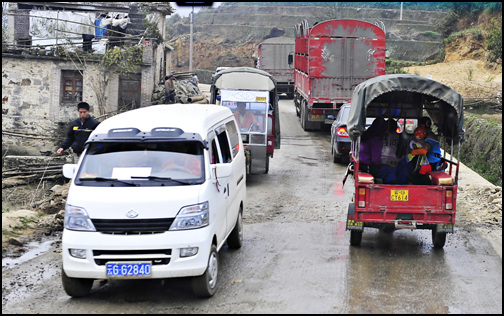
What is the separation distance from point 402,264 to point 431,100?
2870 millimetres

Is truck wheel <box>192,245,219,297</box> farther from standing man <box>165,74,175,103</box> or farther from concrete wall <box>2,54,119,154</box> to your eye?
standing man <box>165,74,175,103</box>

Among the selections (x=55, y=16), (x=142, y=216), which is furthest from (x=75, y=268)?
(x=55, y=16)

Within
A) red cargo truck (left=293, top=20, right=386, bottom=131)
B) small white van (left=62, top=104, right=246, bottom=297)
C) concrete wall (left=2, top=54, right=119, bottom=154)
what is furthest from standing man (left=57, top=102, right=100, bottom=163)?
concrete wall (left=2, top=54, right=119, bottom=154)

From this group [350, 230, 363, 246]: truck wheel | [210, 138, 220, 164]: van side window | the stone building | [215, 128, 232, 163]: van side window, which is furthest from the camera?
the stone building

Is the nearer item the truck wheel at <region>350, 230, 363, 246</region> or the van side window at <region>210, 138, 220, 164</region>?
the van side window at <region>210, 138, 220, 164</region>

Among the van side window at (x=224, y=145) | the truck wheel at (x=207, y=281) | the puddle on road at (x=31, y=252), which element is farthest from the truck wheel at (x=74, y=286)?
the van side window at (x=224, y=145)

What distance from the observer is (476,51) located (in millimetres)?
40688

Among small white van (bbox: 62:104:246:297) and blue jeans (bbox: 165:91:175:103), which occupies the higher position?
blue jeans (bbox: 165:91:175:103)

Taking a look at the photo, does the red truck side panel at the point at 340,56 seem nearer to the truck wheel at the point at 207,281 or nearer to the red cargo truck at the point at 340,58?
the red cargo truck at the point at 340,58

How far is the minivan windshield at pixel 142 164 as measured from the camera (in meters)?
7.10

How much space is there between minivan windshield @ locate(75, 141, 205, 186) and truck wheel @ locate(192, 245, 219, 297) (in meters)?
0.90

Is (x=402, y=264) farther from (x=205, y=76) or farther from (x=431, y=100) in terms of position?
(x=205, y=76)

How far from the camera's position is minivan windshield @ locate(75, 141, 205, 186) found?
7.10 metres

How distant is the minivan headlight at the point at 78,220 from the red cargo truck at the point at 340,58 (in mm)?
16783
